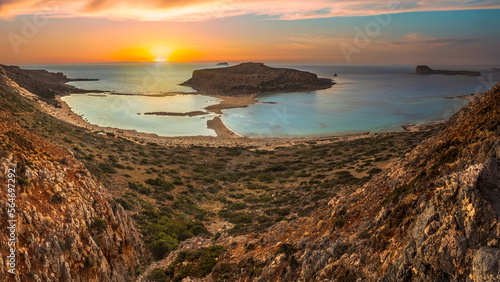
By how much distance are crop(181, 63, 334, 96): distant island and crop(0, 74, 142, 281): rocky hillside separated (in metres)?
101

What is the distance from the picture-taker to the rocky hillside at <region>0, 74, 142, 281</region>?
8.56m

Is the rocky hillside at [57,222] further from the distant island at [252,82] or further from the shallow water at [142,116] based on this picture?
the distant island at [252,82]

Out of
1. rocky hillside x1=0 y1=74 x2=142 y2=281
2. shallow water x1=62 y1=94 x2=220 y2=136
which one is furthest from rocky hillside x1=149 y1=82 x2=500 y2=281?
shallow water x1=62 y1=94 x2=220 y2=136

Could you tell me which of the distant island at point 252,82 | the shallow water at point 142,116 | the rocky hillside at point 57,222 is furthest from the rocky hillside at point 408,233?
the distant island at point 252,82

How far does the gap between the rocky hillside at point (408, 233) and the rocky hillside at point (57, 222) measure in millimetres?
2112

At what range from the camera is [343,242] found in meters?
7.51

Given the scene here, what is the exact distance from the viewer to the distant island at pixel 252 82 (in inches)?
4670

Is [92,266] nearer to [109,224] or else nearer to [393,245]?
[109,224]

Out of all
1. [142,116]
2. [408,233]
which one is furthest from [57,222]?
[142,116]

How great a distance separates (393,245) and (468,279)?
1752 millimetres

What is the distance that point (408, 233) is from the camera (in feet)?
18.7

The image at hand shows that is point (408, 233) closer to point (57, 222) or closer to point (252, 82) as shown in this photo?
point (57, 222)

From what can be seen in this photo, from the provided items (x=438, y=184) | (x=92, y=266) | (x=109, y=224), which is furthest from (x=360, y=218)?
(x=109, y=224)

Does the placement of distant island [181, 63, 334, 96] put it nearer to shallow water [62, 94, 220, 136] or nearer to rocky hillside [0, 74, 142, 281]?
shallow water [62, 94, 220, 136]
